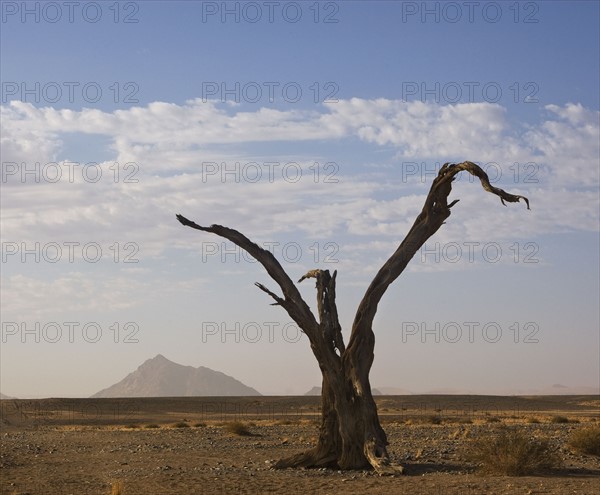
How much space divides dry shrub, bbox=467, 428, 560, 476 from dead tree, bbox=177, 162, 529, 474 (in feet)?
7.60

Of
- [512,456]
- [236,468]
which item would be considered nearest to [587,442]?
[512,456]

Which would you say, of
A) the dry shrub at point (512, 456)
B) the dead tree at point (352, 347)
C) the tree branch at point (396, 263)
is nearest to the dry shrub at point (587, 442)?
the dry shrub at point (512, 456)

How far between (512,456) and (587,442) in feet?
21.9

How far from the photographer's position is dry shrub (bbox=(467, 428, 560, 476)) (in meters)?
19.2

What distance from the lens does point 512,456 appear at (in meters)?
19.3

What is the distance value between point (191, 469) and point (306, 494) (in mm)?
5561

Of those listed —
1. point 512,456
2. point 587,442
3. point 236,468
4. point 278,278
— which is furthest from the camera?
point 587,442

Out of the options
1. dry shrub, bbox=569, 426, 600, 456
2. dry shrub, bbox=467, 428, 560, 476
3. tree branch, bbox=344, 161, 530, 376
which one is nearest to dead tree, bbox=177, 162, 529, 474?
tree branch, bbox=344, 161, 530, 376

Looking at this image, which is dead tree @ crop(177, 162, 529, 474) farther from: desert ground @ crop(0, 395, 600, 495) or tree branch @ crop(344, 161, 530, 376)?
desert ground @ crop(0, 395, 600, 495)

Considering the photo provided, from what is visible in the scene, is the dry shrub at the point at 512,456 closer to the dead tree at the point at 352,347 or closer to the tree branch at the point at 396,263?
the dead tree at the point at 352,347

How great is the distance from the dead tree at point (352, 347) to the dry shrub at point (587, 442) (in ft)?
26.6

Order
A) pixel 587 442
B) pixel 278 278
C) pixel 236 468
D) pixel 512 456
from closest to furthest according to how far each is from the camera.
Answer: pixel 512 456 < pixel 278 278 < pixel 236 468 < pixel 587 442

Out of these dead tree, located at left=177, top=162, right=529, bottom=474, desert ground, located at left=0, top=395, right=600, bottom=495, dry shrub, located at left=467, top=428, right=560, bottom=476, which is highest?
dead tree, located at left=177, top=162, right=529, bottom=474

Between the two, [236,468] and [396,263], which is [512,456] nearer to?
[396,263]
